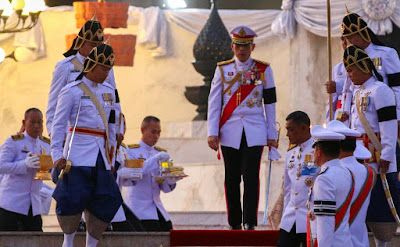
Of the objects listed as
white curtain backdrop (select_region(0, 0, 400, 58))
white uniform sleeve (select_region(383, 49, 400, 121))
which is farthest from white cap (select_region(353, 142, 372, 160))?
white curtain backdrop (select_region(0, 0, 400, 58))

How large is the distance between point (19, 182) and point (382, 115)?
11.4 feet

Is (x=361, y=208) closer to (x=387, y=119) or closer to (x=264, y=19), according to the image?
(x=387, y=119)

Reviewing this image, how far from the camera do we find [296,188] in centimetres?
826

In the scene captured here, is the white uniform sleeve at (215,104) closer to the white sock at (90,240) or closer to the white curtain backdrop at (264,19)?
the white sock at (90,240)

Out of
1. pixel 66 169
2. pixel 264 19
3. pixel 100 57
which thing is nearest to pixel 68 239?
pixel 66 169

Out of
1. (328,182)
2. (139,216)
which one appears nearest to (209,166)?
(139,216)

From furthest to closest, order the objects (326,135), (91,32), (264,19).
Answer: (264,19), (91,32), (326,135)

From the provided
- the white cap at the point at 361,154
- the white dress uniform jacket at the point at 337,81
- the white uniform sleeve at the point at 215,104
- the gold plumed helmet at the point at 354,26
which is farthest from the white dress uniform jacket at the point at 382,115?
the white uniform sleeve at the point at 215,104

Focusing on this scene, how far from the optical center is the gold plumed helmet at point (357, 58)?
8.38m

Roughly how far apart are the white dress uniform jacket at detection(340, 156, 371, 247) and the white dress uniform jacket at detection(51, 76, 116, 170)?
2.33 meters

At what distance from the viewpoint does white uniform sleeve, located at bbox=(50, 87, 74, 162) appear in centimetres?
862

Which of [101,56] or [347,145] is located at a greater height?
[101,56]

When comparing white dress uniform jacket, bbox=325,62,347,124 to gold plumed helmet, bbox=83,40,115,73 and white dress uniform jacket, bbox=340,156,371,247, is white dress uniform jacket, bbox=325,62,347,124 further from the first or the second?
white dress uniform jacket, bbox=340,156,371,247

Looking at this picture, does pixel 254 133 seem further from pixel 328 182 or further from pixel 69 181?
pixel 328 182
